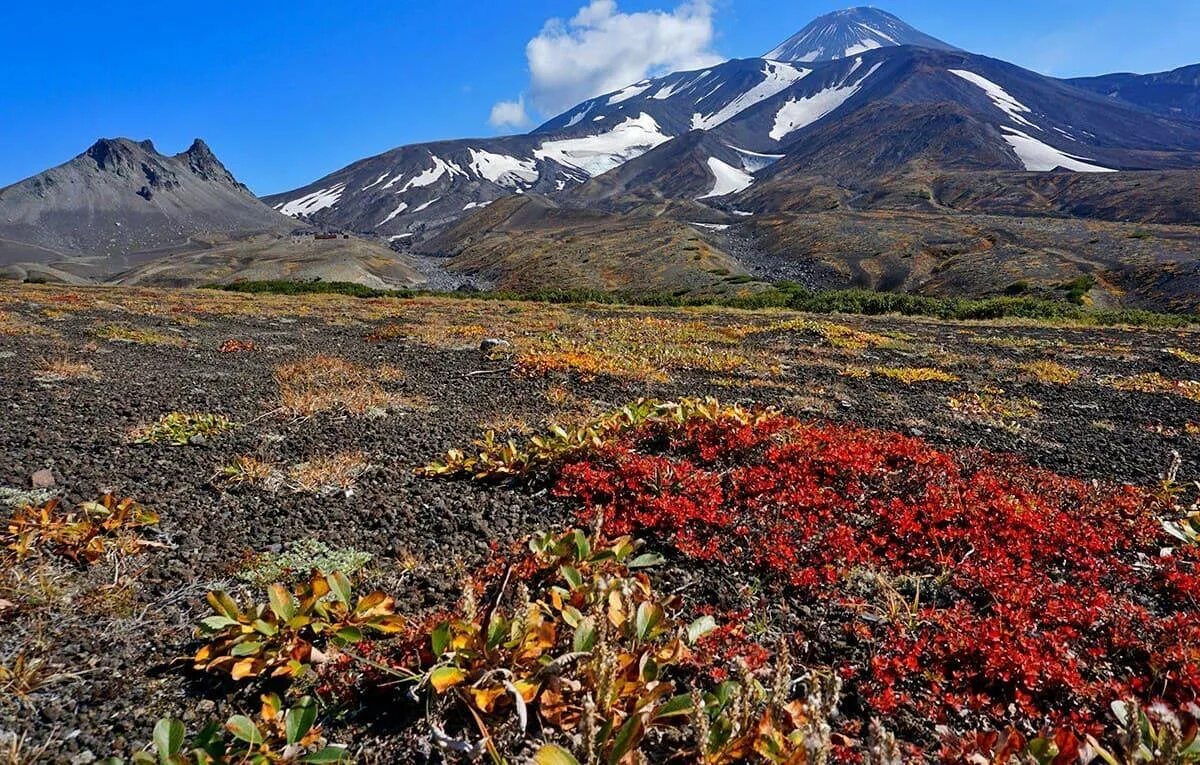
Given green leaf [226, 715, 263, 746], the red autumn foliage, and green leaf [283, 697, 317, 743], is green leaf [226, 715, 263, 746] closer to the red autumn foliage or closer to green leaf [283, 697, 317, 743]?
green leaf [283, 697, 317, 743]

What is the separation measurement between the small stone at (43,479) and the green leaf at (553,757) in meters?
5.97

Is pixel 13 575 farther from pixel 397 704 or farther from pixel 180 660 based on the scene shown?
pixel 397 704

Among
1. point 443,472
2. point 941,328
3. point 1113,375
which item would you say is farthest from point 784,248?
point 443,472

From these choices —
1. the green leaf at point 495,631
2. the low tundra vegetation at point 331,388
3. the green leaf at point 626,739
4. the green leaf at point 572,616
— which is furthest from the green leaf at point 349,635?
the low tundra vegetation at point 331,388

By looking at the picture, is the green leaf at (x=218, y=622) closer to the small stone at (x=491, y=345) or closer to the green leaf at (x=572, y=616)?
the green leaf at (x=572, y=616)

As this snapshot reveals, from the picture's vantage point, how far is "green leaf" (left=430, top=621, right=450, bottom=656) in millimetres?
3213

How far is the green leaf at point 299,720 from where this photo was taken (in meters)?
2.82

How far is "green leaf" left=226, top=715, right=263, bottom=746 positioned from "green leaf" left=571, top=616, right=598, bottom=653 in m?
1.51

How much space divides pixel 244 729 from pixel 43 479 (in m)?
4.92

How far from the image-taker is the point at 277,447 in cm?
737

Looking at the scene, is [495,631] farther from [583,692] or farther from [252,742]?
[252,742]

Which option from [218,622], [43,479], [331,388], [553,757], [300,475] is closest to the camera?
[553,757]

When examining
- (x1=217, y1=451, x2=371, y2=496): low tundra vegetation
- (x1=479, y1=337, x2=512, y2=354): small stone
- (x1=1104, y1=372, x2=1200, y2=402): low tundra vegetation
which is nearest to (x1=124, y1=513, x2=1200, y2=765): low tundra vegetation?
(x1=217, y1=451, x2=371, y2=496): low tundra vegetation

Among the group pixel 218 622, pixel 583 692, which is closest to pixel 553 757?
pixel 583 692
